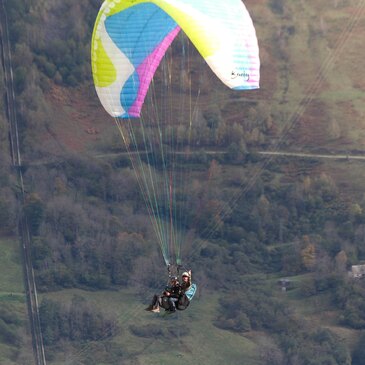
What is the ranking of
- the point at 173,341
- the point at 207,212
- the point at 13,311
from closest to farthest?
the point at 173,341 < the point at 13,311 < the point at 207,212

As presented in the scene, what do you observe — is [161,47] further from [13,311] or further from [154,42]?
[13,311]

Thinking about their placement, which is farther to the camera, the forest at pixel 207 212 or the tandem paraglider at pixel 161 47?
the forest at pixel 207 212

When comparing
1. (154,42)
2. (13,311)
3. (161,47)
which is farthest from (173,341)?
(154,42)

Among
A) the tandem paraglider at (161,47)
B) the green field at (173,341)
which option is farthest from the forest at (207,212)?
the tandem paraglider at (161,47)

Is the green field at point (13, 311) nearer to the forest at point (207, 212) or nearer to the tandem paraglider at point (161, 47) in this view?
the forest at point (207, 212)

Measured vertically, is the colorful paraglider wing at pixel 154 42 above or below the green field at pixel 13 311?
above

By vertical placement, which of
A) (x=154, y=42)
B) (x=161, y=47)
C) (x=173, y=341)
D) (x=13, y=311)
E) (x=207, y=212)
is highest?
(x=154, y=42)
